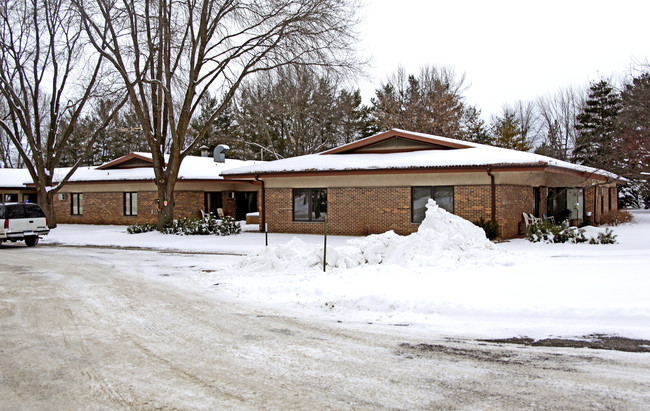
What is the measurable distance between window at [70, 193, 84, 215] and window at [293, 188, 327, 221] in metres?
18.2

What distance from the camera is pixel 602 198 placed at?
31.5m

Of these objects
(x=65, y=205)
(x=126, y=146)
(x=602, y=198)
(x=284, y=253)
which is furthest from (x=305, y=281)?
(x=126, y=146)

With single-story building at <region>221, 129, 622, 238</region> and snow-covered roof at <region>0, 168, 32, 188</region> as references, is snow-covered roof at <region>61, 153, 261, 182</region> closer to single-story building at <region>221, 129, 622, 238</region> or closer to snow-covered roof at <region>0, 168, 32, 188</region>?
snow-covered roof at <region>0, 168, 32, 188</region>

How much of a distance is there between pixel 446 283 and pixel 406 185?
38.7ft

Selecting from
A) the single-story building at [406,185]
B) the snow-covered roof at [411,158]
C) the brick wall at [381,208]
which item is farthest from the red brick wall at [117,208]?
the brick wall at [381,208]

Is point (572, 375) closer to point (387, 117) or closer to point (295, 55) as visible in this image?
point (295, 55)

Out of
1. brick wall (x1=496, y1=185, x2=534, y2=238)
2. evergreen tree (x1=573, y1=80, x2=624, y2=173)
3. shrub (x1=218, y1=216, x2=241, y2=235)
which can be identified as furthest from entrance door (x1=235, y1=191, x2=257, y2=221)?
evergreen tree (x1=573, y1=80, x2=624, y2=173)

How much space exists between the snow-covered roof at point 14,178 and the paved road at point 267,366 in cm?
3529

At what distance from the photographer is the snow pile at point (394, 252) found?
470 inches

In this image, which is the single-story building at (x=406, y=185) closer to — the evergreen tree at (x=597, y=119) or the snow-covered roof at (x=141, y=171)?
the snow-covered roof at (x=141, y=171)

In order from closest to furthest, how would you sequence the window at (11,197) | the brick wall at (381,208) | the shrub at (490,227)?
the shrub at (490,227) < the brick wall at (381,208) < the window at (11,197)

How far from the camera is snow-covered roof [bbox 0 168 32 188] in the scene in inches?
1551

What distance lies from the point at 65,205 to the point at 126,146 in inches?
1108

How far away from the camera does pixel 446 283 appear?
9977 millimetres
